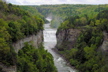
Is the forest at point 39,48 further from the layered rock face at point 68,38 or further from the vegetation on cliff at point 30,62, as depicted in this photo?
the layered rock face at point 68,38

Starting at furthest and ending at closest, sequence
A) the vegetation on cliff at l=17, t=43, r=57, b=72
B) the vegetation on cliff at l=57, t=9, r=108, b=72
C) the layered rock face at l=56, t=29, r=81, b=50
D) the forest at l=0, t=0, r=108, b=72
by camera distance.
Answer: the layered rock face at l=56, t=29, r=81, b=50 → the vegetation on cliff at l=57, t=9, r=108, b=72 → the vegetation on cliff at l=17, t=43, r=57, b=72 → the forest at l=0, t=0, r=108, b=72

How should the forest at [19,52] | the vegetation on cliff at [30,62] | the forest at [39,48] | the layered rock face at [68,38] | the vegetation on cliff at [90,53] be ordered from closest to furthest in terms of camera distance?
the forest at [19,52], the forest at [39,48], the vegetation on cliff at [30,62], the vegetation on cliff at [90,53], the layered rock face at [68,38]

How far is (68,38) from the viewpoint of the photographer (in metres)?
60.5

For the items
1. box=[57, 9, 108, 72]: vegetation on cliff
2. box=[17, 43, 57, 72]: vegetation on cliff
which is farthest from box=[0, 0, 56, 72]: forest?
box=[57, 9, 108, 72]: vegetation on cliff

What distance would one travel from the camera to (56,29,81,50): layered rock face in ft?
193

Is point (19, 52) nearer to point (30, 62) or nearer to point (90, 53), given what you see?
point (30, 62)

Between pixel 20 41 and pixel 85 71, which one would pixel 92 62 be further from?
pixel 20 41

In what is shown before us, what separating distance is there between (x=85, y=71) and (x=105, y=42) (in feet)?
23.0

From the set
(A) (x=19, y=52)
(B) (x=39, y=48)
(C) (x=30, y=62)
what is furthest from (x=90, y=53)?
(A) (x=19, y=52)

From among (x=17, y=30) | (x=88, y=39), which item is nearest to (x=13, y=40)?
(x=17, y=30)

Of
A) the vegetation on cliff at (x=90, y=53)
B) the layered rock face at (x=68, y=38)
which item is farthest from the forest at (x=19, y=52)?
the layered rock face at (x=68, y=38)

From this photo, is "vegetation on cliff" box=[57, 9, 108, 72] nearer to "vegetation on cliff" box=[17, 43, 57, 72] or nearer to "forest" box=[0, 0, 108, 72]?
"forest" box=[0, 0, 108, 72]

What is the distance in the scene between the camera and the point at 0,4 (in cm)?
3400

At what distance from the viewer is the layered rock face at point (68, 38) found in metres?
58.8
